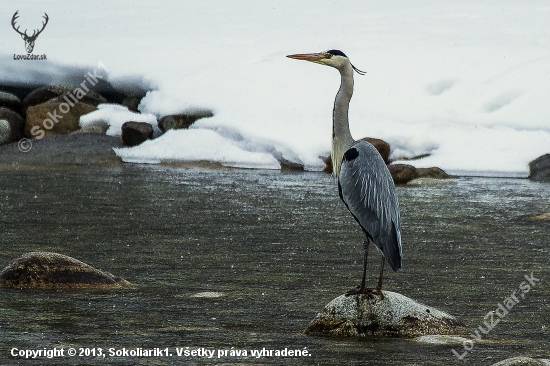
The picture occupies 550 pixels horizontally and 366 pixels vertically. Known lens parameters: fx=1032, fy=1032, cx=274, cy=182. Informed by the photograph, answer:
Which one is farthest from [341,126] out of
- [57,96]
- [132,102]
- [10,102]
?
[132,102]

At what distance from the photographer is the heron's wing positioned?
308 inches

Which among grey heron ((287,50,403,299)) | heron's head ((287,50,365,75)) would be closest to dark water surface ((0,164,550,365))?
grey heron ((287,50,403,299))

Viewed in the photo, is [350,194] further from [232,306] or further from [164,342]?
[164,342]

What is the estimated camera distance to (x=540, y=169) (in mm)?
20594

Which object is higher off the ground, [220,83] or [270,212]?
[220,83]

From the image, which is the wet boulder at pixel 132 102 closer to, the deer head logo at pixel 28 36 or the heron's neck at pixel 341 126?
the deer head logo at pixel 28 36

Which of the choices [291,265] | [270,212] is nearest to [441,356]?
[291,265]

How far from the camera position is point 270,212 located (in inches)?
584

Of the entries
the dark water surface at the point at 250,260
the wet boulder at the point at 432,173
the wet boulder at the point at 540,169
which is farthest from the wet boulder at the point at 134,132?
the wet boulder at the point at 540,169

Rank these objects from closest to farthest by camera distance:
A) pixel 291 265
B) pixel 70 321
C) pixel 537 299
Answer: pixel 70 321
pixel 537 299
pixel 291 265

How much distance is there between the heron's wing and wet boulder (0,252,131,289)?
233cm

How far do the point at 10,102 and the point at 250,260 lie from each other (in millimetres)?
16839

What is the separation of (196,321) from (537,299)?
3016 mm

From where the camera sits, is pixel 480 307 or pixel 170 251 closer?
pixel 480 307
